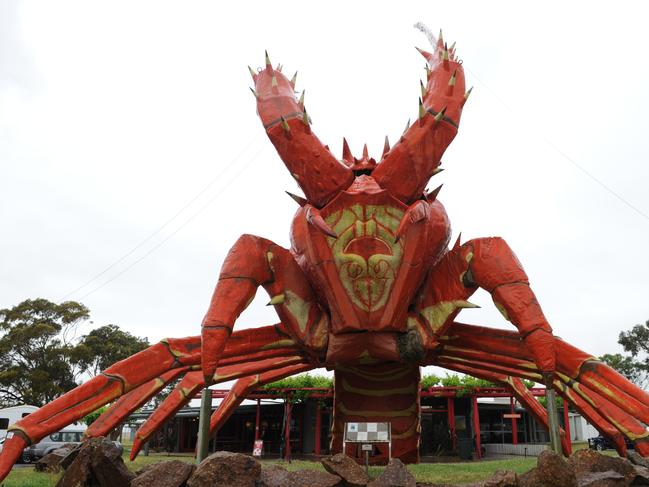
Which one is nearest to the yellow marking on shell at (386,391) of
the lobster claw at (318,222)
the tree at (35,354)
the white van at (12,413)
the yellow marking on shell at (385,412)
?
the yellow marking on shell at (385,412)

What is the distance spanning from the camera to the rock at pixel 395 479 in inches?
153

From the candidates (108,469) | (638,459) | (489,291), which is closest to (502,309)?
(489,291)

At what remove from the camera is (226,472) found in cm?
385

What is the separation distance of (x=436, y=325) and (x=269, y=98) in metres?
2.87

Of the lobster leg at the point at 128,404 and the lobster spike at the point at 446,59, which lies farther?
the lobster leg at the point at 128,404

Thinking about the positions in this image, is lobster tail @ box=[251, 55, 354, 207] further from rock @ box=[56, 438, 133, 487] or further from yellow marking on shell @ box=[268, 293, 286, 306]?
rock @ box=[56, 438, 133, 487]

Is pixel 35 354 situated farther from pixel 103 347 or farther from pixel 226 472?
pixel 226 472

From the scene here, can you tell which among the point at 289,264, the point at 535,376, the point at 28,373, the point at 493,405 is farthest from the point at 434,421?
the point at 28,373

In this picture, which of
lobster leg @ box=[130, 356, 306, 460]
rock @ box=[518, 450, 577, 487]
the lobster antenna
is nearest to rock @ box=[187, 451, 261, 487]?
rock @ box=[518, 450, 577, 487]

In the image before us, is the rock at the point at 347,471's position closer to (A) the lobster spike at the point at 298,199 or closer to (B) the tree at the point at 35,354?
(A) the lobster spike at the point at 298,199

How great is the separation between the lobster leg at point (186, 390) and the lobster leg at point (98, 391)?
3.02 ft

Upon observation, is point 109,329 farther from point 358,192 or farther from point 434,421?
point 358,192

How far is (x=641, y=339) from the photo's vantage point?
42281 mm

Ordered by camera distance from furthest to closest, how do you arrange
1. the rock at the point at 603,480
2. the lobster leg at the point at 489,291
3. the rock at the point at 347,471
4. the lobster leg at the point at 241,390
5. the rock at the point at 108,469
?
the lobster leg at the point at 241,390, the lobster leg at the point at 489,291, the rock at the point at 108,469, the rock at the point at 347,471, the rock at the point at 603,480
